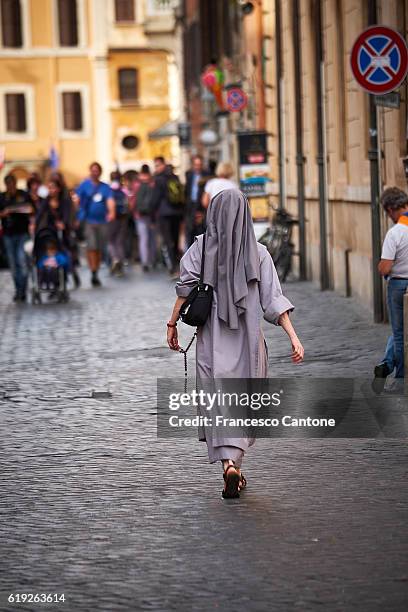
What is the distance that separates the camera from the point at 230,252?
8562 mm

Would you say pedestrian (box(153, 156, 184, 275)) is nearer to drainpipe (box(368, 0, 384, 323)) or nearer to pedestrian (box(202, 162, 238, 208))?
pedestrian (box(202, 162, 238, 208))

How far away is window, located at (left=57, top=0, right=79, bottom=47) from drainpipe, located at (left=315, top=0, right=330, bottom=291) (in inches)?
2092

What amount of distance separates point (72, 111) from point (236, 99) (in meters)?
44.6

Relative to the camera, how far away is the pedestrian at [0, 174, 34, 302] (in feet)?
77.3

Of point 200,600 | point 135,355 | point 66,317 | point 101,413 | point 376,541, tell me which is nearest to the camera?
point 200,600

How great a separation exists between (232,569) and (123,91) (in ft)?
237

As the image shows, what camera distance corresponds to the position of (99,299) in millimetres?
23953

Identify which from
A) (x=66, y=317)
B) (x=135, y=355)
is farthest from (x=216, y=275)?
(x=66, y=317)

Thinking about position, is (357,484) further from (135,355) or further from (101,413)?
(135,355)

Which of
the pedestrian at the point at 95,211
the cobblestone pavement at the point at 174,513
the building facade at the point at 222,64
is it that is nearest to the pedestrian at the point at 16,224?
the pedestrian at the point at 95,211

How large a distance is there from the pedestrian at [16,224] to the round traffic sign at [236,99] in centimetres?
1087

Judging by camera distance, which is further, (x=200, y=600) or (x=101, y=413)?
(x=101, y=413)

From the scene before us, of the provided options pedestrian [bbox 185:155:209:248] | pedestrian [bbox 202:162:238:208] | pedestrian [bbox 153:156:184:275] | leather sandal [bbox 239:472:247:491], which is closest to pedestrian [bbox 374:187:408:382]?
leather sandal [bbox 239:472:247:491]

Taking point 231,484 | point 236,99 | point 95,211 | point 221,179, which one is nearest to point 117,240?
point 95,211
